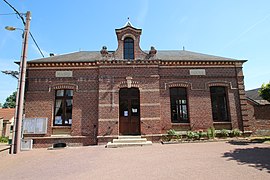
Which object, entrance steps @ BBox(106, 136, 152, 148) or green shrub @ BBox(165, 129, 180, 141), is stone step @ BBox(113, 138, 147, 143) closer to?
entrance steps @ BBox(106, 136, 152, 148)

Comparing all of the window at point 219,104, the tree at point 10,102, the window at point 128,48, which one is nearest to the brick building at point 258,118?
the window at point 219,104

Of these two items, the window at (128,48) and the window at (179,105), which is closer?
the window at (179,105)

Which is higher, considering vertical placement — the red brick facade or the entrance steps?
the red brick facade

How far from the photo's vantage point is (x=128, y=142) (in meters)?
9.57

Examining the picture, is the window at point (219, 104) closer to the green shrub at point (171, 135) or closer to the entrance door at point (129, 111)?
the green shrub at point (171, 135)

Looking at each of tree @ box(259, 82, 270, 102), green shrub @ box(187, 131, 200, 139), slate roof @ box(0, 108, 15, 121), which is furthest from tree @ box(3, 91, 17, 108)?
tree @ box(259, 82, 270, 102)

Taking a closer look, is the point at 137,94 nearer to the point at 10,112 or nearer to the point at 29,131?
the point at 29,131

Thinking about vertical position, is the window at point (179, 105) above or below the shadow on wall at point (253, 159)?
above

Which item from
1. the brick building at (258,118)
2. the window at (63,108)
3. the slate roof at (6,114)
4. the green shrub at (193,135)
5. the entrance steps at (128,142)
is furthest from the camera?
the slate roof at (6,114)

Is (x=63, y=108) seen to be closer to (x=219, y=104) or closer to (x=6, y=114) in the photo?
(x=219, y=104)

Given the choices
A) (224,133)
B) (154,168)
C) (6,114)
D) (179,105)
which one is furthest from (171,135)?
(6,114)

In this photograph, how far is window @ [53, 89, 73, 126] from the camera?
10.7m

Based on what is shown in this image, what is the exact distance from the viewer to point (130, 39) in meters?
11.6

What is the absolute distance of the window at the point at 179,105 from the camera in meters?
11.2
